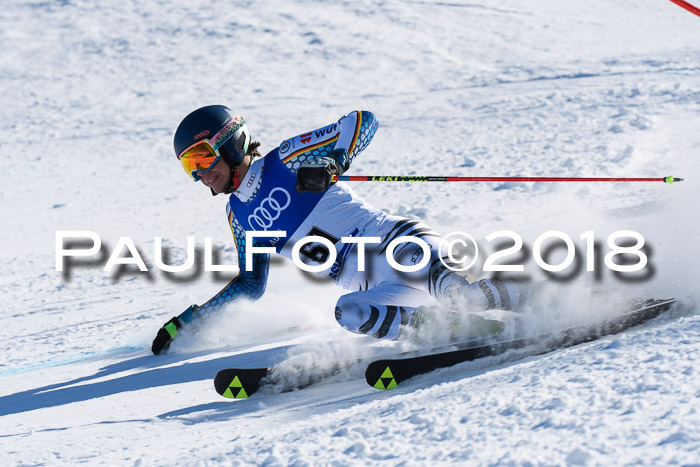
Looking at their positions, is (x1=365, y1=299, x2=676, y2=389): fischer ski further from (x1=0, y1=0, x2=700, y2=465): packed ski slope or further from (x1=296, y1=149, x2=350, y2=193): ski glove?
(x1=296, y1=149, x2=350, y2=193): ski glove

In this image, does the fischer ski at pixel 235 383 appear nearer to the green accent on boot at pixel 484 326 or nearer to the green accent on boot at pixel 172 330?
the green accent on boot at pixel 484 326

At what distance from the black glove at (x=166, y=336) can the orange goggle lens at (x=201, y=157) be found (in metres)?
0.96

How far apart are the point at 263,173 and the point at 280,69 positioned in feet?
33.0

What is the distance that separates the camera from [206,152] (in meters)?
3.77

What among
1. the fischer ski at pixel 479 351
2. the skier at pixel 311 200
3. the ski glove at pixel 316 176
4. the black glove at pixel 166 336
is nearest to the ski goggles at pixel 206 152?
the skier at pixel 311 200

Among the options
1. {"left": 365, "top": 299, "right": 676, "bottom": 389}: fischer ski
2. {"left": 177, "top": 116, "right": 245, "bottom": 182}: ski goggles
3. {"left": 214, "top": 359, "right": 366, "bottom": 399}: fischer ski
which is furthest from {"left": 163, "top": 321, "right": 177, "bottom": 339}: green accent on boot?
{"left": 365, "top": 299, "right": 676, "bottom": 389}: fischer ski

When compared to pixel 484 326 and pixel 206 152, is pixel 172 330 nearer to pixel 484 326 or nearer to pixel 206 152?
pixel 206 152

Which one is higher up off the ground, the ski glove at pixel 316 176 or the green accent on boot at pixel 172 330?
the ski glove at pixel 316 176

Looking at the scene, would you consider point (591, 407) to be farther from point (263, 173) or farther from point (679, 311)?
point (263, 173)

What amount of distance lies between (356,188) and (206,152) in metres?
4.78

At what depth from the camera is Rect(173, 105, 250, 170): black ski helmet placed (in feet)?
12.3

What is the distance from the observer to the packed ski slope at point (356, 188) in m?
2.25

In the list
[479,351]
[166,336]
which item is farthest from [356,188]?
[479,351]

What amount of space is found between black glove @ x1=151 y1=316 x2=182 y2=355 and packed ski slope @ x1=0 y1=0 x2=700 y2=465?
0.07m
